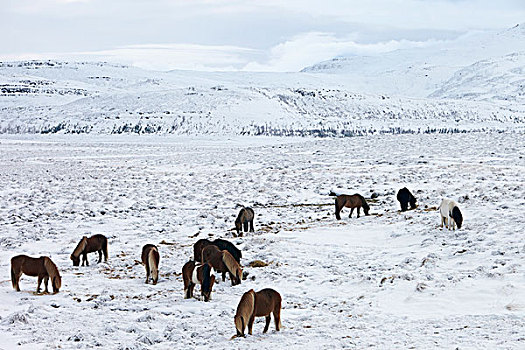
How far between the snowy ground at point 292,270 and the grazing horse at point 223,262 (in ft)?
0.70

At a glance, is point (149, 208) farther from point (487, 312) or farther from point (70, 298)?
point (487, 312)

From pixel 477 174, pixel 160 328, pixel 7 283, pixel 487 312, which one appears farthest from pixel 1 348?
pixel 477 174

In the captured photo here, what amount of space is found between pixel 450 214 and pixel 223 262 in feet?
20.0

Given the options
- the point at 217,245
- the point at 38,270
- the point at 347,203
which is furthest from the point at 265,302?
the point at 347,203

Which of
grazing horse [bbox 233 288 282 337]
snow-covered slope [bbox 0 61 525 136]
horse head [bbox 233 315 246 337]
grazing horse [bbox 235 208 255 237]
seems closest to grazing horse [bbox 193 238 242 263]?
grazing horse [bbox 233 288 282 337]

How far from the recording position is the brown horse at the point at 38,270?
9.73 meters

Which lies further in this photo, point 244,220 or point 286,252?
point 244,220

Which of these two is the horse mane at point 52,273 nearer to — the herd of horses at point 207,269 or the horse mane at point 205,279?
the herd of horses at point 207,269

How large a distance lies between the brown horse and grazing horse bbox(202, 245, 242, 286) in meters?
2.77

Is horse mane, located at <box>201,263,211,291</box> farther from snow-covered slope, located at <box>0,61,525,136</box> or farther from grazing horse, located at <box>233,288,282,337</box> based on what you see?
snow-covered slope, located at <box>0,61,525,136</box>

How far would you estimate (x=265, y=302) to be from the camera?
301 inches

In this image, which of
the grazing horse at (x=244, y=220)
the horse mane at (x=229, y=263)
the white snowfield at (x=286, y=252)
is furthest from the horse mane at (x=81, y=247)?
the grazing horse at (x=244, y=220)

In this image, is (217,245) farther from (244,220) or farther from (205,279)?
(244,220)

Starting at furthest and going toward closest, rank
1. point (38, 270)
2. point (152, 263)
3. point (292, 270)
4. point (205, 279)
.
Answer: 1. point (292, 270)
2. point (152, 263)
3. point (38, 270)
4. point (205, 279)
